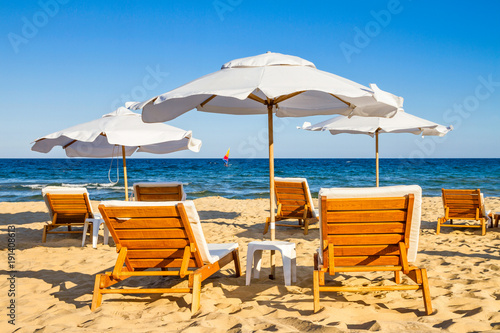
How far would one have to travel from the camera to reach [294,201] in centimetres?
748

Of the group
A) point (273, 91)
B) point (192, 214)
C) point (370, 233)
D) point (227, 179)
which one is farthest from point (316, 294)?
point (227, 179)

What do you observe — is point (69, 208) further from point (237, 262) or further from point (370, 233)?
point (370, 233)

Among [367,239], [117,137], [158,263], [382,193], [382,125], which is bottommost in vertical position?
[158,263]

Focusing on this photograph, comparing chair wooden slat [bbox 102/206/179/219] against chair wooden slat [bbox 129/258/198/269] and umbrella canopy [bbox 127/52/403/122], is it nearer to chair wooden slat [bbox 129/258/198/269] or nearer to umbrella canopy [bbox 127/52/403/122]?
chair wooden slat [bbox 129/258/198/269]

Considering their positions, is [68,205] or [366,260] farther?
[68,205]

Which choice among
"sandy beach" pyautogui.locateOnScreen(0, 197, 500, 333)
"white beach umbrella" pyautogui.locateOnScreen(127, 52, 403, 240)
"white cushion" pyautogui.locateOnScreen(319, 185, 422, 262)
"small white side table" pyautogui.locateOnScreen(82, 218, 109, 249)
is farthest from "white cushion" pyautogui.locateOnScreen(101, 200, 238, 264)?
"small white side table" pyautogui.locateOnScreen(82, 218, 109, 249)

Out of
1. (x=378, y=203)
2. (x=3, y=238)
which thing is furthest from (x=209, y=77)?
(x=3, y=238)

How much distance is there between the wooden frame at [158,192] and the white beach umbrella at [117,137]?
290mm

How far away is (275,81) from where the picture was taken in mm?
3539

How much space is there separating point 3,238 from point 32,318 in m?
4.70

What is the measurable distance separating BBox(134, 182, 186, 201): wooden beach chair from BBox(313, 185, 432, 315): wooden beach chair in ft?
13.1

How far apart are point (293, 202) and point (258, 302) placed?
410 centimetres

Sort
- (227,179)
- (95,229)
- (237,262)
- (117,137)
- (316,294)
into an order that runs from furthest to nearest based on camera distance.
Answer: (227,179) < (95,229) < (117,137) < (237,262) < (316,294)

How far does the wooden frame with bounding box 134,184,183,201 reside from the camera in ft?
22.4
